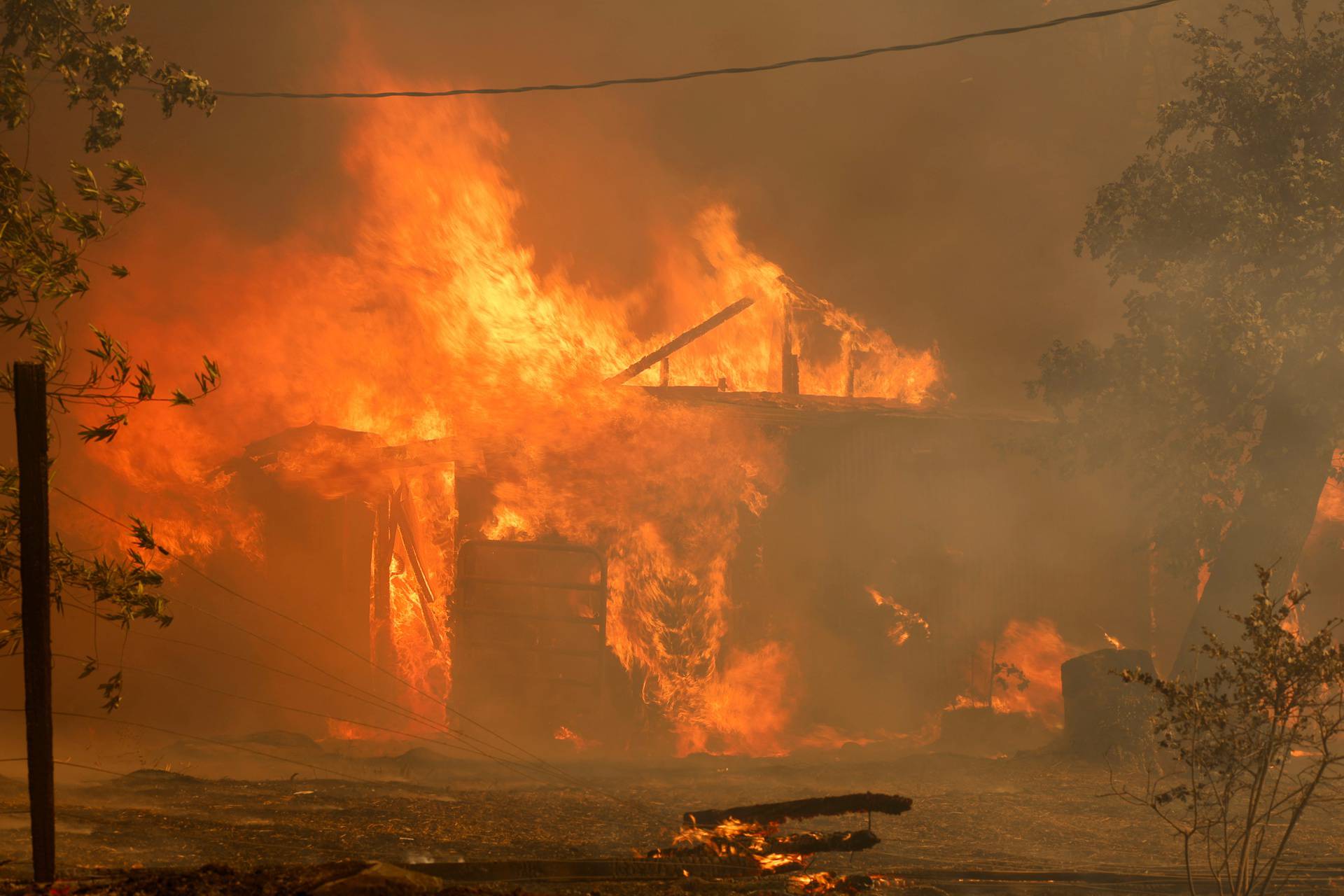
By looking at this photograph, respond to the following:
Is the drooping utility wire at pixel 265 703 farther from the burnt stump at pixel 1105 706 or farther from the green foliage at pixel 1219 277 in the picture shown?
the green foliage at pixel 1219 277

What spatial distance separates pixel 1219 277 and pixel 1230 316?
3.24 feet

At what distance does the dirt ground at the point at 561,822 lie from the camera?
6.70 meters

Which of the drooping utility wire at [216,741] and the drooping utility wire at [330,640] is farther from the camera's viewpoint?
the drooping utility wire at [330,640]

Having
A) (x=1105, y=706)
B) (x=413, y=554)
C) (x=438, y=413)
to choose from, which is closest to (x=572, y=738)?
(x=413, y=554)

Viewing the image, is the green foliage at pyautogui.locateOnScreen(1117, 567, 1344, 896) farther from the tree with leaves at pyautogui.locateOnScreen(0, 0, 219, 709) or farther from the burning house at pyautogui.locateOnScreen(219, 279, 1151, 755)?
the burning house at pyautogui.locateOnScreen(219, 279, 1151, 755)

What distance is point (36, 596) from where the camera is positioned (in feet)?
17.5

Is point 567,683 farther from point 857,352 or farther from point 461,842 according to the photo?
point 857,352

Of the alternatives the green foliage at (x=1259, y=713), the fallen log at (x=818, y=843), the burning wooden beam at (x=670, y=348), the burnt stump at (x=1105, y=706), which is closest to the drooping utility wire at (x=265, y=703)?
the burning wooden beam at (x=670, y=348)

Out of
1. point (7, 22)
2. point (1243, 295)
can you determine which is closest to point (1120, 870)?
point (1243, 295)

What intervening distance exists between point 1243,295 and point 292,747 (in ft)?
44.7

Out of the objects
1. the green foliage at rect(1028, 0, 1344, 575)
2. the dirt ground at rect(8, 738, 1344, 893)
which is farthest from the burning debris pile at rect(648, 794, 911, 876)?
the green foliage at rect(1028, 0, 1344, 575)

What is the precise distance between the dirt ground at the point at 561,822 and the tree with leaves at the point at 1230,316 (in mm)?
3663

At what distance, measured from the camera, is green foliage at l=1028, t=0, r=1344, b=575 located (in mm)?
12406

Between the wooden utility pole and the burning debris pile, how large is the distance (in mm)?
3855
